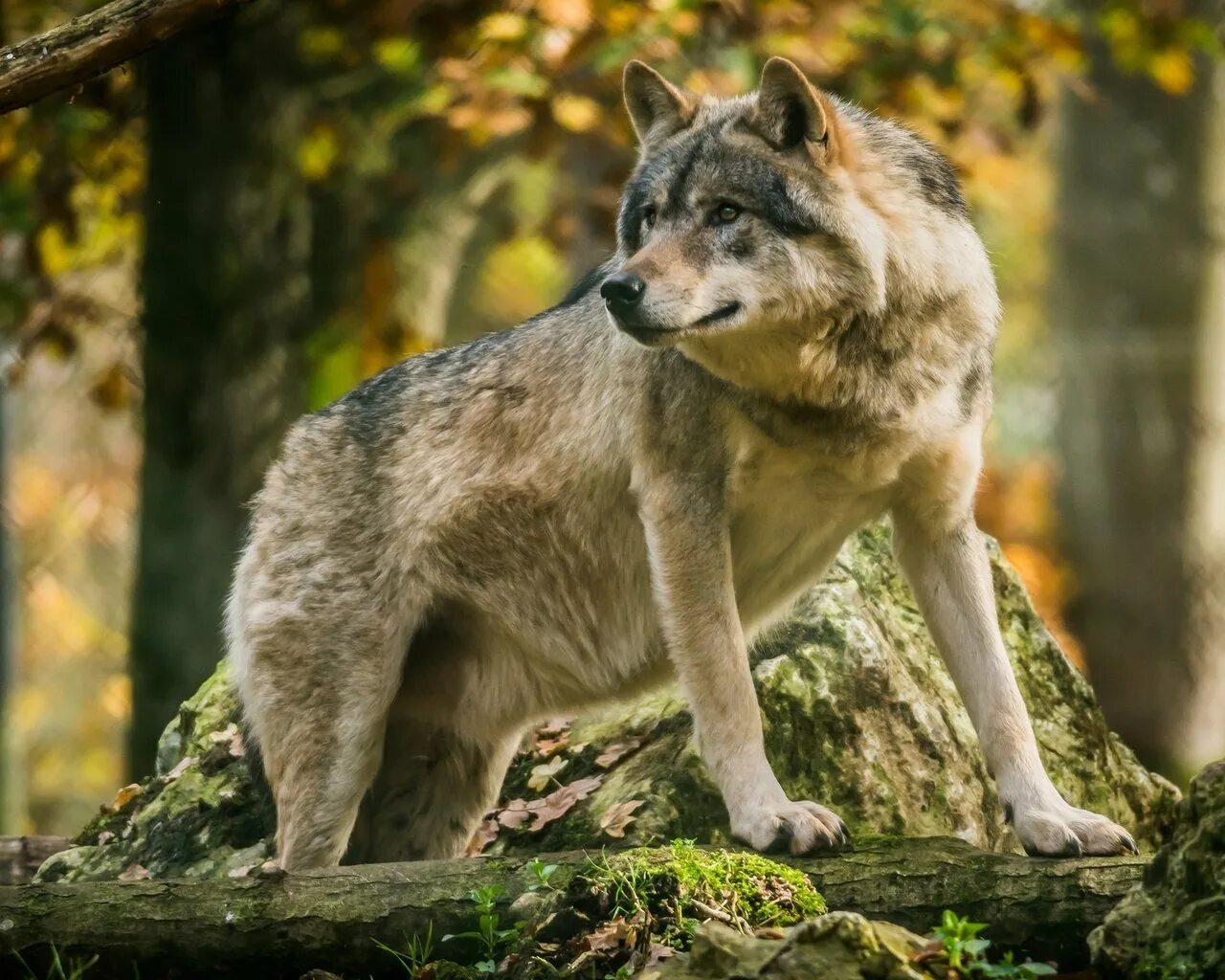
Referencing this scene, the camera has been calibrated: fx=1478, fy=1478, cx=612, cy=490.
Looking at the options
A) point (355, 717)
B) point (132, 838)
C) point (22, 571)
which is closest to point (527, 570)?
point (355, 717)

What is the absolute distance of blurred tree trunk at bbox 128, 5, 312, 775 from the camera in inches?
344

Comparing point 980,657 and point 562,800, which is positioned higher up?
point 980,657

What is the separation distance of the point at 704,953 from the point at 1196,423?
1009 cm

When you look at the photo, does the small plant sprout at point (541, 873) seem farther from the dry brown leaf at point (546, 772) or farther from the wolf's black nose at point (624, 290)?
the dry brown leaf at point (546, 772)

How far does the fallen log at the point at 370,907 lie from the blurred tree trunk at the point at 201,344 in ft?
15.9

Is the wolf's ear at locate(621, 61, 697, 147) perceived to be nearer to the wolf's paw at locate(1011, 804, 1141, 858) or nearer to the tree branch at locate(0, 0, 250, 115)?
the tree branch at locate(0, 0, 250, 115)

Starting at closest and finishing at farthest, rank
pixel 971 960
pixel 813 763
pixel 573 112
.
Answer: pixel 971 960, pixel 813 763, pixel 573 112

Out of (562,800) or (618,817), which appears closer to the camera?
(618,817)

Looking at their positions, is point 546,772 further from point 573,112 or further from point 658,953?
point 573,112

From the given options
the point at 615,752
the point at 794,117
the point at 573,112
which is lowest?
the point at 615,752

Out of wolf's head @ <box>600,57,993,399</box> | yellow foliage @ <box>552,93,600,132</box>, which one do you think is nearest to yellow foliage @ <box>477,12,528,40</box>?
yellow foliage @ <box>552,93,600,132</box>

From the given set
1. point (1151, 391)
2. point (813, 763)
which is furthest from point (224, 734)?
point (1151, 391)

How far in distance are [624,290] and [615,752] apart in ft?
7.75

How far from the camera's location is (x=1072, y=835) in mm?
4121
